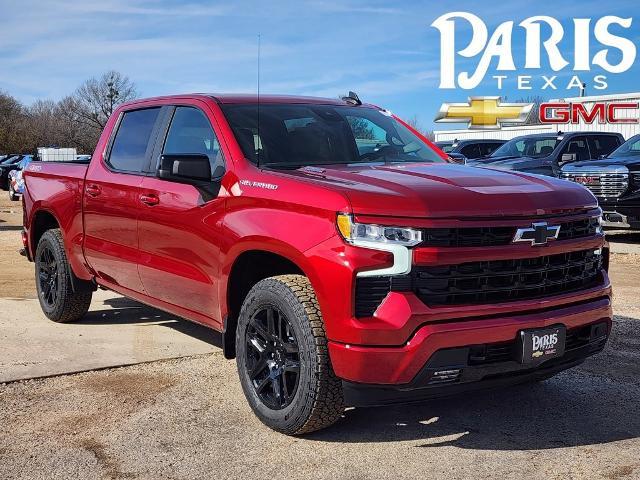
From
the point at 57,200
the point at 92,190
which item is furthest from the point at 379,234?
the point at 57,200

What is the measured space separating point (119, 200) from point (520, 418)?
9.77ft

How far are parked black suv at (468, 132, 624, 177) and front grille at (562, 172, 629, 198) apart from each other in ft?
6.52

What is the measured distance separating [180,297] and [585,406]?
2.51 meters

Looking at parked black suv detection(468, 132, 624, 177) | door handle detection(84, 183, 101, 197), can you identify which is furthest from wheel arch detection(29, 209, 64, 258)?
parked black suv detection(468, 132, 624, 177)

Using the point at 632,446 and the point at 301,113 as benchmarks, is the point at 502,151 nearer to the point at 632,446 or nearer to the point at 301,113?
the point at 301,113

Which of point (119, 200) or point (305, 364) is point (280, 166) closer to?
point (305, 364)

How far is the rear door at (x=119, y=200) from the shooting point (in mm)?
5355

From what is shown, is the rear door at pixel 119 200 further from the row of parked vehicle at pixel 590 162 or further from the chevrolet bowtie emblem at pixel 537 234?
the row of parked vehicle at pixel 590 162

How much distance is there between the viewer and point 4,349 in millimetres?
5809

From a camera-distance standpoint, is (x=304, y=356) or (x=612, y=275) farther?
(x=612, y=275)

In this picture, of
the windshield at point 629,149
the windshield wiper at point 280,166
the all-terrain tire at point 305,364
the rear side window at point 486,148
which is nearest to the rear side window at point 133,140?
the windshield wiper at point 280,166

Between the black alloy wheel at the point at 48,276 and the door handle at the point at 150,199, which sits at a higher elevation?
the door handle at the point at 150,199

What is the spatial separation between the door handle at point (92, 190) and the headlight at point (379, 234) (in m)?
2.79

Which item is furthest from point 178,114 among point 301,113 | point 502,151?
point 502,151
